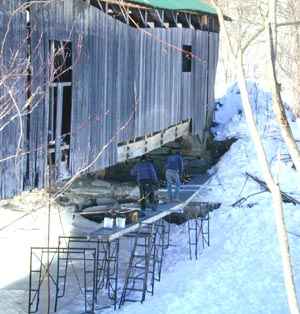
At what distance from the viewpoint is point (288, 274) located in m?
5.43

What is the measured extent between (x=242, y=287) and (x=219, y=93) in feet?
61.5

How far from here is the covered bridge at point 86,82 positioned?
1330 centimetres

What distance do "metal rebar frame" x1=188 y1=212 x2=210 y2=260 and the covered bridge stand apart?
2685 millimetres

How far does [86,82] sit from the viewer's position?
16.6 metres

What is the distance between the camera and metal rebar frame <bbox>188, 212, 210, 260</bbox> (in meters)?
23.2

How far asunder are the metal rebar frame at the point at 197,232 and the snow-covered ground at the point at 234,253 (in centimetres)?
21

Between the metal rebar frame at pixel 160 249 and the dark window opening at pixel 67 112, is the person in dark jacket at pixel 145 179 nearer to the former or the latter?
the metal rebar frame at pixel 160 249

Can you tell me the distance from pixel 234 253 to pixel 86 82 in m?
7.90

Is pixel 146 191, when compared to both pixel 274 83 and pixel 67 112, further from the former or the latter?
pixel 274 83

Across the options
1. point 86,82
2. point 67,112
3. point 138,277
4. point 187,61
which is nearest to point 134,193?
point 187,61

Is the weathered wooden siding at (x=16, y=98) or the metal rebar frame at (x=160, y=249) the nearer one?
the weathered wooden siding at (x=16, y=98)

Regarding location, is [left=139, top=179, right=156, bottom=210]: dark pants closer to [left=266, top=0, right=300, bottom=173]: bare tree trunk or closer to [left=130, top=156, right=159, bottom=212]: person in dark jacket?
[left=130, top=156, right=159, bottom=212]: person in dark jacket

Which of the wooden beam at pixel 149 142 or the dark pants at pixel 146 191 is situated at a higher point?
the wooden beam at pixel 149 142

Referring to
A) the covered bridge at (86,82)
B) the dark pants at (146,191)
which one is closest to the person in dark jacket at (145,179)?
the dark pants at (146,191)
